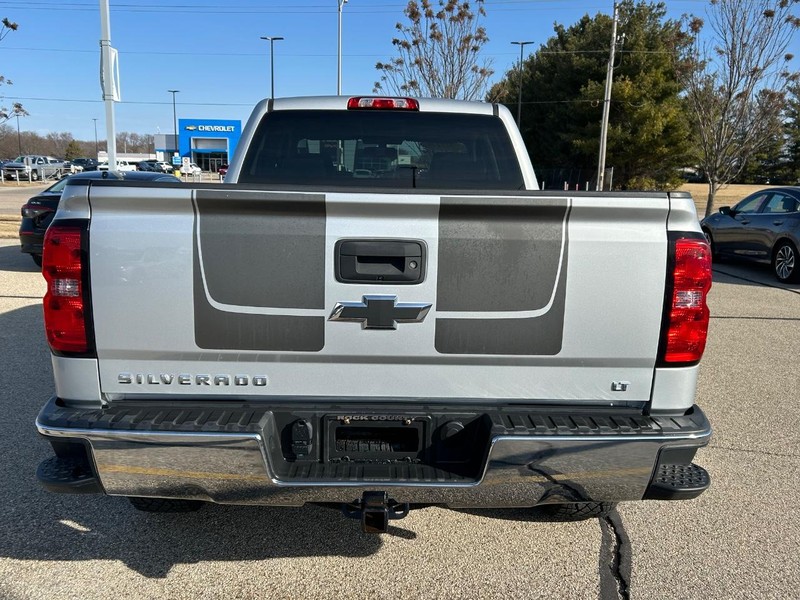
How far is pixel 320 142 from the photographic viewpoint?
400cm

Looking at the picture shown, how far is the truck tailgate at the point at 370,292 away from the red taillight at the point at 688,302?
64 millimetres

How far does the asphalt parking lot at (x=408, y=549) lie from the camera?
2840mm

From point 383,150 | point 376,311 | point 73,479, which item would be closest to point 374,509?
point 376,311

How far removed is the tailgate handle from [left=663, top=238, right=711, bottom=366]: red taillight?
94cm

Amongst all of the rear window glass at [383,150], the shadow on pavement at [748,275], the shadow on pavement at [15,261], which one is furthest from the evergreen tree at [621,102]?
the rear window glass at [383,150]

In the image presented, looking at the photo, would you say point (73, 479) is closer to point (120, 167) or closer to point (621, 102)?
point (621, 102)

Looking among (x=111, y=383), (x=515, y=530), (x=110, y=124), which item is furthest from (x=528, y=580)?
(x=110, y=124)

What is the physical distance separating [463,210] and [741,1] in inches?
811

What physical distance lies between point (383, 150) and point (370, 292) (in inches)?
73.9

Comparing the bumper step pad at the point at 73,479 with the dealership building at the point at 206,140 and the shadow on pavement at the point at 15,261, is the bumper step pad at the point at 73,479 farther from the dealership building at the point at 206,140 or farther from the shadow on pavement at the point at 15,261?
the dealership building at the point at 206,140

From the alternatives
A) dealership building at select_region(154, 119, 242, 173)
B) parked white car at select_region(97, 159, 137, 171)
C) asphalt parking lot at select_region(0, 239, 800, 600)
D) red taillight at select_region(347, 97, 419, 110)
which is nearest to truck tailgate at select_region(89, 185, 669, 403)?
asphalt parking lot at select_region(0, 239, 800, 600)

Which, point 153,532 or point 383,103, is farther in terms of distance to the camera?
point 383,103

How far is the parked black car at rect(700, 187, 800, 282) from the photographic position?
11.1m

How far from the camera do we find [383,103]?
12.7ft
